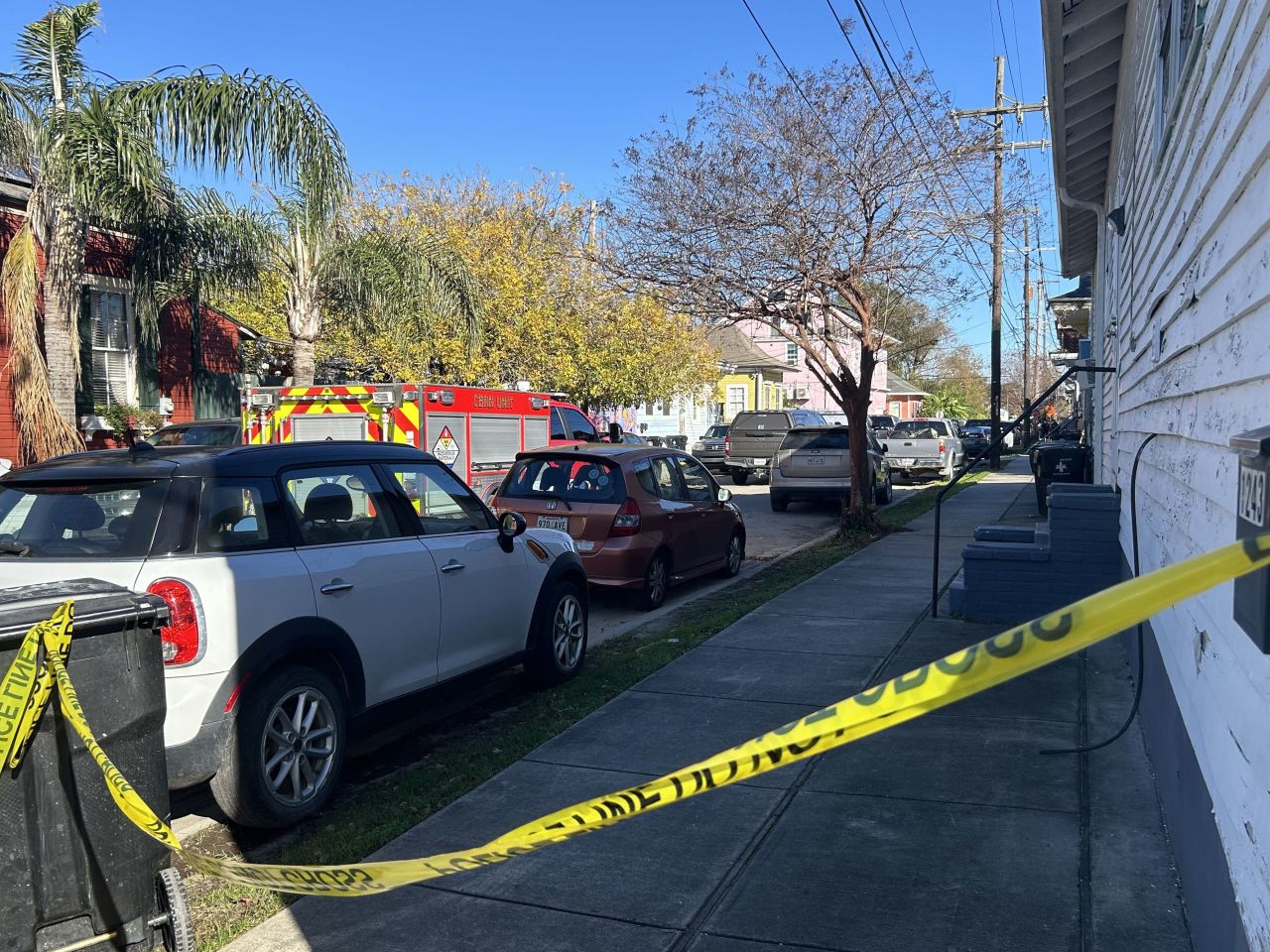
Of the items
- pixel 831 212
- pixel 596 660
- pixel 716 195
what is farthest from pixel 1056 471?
pixel 596 660

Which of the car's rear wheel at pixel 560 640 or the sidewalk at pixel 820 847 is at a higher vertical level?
the car's rear wheel at pixel 560 640

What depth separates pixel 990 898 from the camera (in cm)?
381

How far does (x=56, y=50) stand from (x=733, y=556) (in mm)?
10087

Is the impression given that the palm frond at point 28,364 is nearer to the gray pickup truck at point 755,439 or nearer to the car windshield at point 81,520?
the car windshield at point 81,520

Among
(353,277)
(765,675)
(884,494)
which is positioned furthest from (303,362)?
(765,675)

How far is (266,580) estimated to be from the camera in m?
4.59

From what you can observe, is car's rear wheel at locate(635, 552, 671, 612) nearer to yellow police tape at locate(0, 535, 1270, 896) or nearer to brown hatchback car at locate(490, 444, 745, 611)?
brown hatchback car at locate(490, 444, 745, 611)

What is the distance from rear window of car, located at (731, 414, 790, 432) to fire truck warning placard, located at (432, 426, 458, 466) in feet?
47.5

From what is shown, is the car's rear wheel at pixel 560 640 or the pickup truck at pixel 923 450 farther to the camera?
the pickup truck at pixel 923 450

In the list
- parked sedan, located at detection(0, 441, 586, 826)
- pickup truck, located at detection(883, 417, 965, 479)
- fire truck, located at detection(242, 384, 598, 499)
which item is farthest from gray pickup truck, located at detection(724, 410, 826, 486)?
parked sedan, located at detection(0, 441, 586, 826)

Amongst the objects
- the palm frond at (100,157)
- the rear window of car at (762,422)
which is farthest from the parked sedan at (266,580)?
the rear window of car at (762,422)

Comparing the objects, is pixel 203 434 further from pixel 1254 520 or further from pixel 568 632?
pixel 1254 520

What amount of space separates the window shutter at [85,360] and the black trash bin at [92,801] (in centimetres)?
1434

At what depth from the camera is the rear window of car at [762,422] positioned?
2692 centimetres
